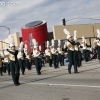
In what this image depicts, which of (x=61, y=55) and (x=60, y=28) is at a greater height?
(x=60, y=28)

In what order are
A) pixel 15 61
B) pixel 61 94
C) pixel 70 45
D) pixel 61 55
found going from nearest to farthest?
pixel 61 94 < pixel 15 61 < pixel 70 45 < pixel 61 55

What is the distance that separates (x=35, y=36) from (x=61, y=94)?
1499 inches

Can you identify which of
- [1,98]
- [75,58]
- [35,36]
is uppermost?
[35,36]

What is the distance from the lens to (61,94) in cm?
820

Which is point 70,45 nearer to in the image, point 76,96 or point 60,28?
point 76,96

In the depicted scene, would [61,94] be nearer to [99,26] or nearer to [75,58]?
[75,58]

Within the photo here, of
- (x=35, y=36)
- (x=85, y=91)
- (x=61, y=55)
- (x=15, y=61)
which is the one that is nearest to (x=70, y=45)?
(x=15, y=61)

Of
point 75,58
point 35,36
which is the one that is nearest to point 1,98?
point 75,58

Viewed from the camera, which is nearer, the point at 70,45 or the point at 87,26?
the point at 70,45

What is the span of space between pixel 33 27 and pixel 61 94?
125 ft

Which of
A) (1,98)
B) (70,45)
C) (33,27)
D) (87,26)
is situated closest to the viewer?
(1,98)

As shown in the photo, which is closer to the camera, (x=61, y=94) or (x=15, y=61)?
(x=61, y=94)

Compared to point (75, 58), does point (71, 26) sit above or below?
above

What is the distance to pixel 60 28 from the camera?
48.1m
